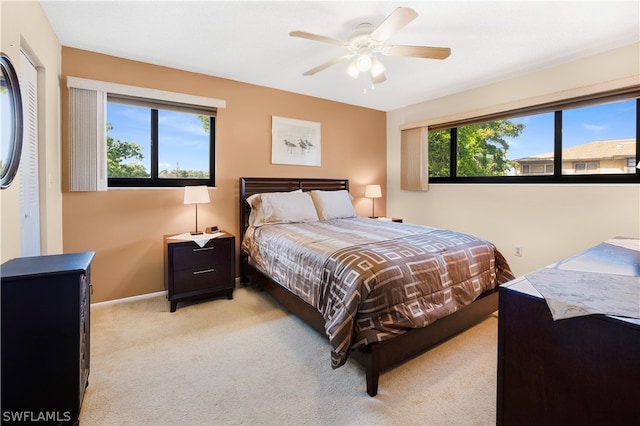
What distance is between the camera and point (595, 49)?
2779mm

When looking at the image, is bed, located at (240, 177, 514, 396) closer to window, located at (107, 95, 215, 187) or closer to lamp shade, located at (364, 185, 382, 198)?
window, located at (107, 95, 215, 187)

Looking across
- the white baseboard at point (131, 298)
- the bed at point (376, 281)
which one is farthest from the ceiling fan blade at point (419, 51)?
the white baseboard at point (131, 298)

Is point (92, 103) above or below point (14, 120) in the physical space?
above

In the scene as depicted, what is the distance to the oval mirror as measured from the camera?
1.54 m

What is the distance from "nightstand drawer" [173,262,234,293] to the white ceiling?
2.14 m

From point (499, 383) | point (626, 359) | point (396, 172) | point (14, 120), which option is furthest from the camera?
point (396, 172)

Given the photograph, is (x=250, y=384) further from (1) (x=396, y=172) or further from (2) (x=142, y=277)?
(1) (x=396, y=172)

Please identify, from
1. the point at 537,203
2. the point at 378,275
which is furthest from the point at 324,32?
the point at 537,203

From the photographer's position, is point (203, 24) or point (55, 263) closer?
point (55, 263)

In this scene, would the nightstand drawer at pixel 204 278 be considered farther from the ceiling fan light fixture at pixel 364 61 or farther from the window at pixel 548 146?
the window at pixel 548 146

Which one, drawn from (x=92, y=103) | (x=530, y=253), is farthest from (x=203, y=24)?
(x=530, y=253)

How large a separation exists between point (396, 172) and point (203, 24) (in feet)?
11.6

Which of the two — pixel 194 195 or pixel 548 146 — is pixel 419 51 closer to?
pixel 548 146

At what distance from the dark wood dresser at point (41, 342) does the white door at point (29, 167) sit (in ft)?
2.60
